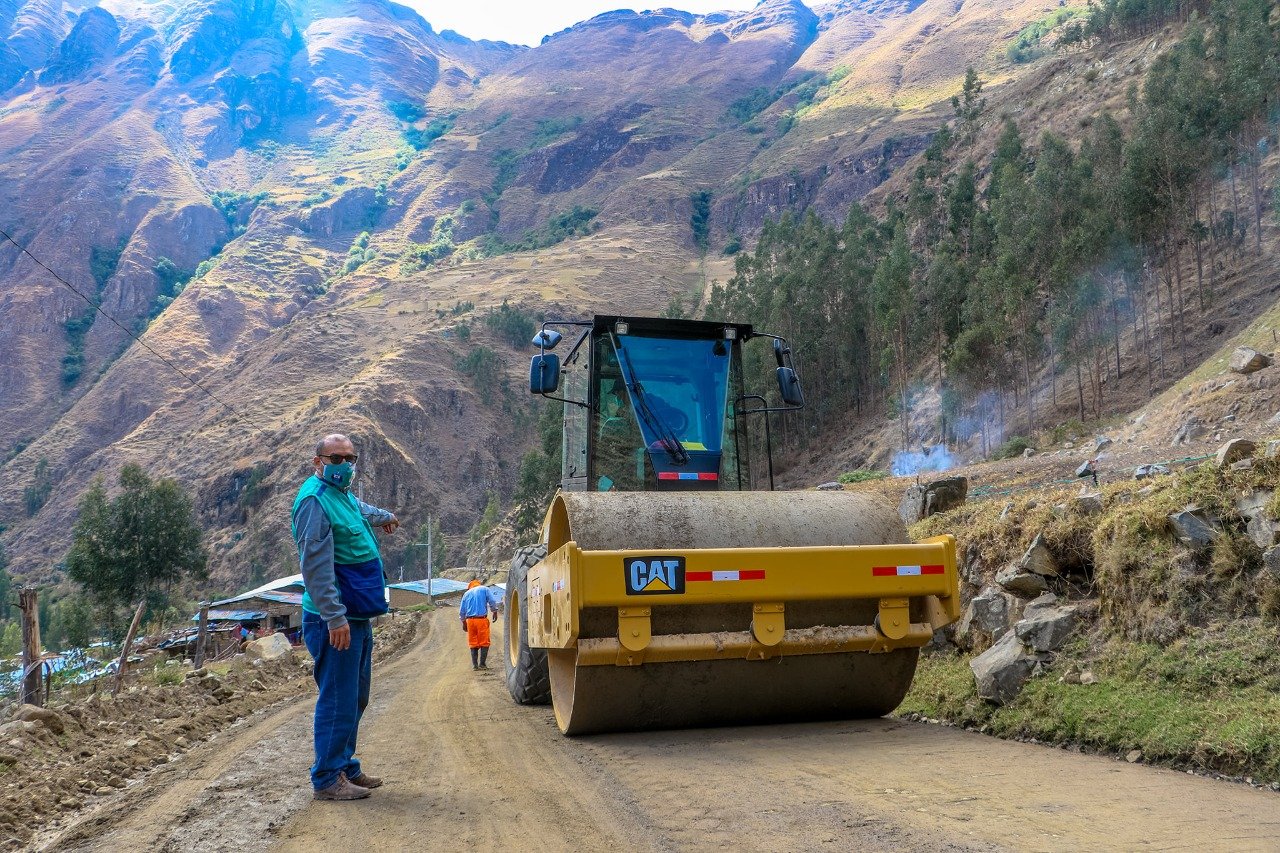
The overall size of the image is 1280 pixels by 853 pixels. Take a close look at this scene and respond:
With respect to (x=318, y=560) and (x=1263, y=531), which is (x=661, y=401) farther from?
(x=1263, y=531)

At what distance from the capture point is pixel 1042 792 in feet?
14.2

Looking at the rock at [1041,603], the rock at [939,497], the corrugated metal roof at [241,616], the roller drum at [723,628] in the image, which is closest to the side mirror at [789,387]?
the roller drum at [723,628]

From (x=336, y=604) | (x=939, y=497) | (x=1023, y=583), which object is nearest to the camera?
(x=336, y=604)

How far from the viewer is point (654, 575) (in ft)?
18.2

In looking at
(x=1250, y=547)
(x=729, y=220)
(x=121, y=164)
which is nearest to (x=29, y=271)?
(x=121, y=164)

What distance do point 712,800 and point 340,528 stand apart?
2.52m

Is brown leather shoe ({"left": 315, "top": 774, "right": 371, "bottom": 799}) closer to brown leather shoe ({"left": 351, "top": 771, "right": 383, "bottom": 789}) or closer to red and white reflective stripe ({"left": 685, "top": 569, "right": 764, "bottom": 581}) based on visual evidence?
brown leather shoe ({"left": 351, "top": 771, "right": 383, "bottom": 789})

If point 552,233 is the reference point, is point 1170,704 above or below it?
below

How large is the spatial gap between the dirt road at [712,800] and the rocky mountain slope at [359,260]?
3006 inches

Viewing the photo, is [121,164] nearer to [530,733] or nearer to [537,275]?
[537,275]

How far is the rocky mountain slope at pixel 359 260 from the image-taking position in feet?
287

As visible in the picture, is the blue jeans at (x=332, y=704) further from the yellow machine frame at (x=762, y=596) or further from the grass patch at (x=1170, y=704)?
the grass patch at (x=1170, y=704)

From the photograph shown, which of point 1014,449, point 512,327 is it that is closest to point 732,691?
point 1014,449

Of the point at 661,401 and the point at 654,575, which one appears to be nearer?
the point at 654,575
